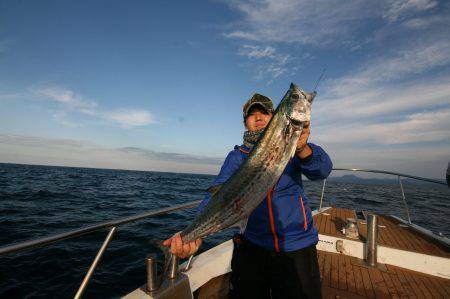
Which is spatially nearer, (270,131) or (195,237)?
(270,131)

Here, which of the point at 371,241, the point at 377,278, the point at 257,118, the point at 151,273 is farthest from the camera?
the point at 371,241

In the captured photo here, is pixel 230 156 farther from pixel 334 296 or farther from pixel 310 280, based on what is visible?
pixel 334 296

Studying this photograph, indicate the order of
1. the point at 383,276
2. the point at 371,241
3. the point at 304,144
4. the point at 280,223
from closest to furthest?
the point at 304,144, the point at 280,223, the point at 383,276, the point at 371,241

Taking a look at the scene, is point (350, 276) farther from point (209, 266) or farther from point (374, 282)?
point (209, 266)

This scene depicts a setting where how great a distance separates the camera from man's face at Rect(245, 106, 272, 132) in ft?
11.7

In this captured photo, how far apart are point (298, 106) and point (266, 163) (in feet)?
2.20

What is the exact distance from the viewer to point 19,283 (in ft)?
26.5

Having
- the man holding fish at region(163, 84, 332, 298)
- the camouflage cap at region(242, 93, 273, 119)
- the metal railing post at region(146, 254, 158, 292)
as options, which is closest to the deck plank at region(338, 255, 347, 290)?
the man holding fish at region(163, 84, 332, 298)

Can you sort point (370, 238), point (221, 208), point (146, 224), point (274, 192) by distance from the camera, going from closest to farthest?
point (221, 208)
point (274, 192)
point (370, 238)
point (146, 224)

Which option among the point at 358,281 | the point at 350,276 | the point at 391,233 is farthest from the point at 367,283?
the point at 391,233

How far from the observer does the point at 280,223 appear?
2.83 meters

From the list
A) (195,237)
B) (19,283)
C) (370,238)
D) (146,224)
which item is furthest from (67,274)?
(370,238)

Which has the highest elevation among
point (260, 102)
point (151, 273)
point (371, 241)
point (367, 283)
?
point (260, 102)

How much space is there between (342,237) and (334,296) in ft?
7.66
